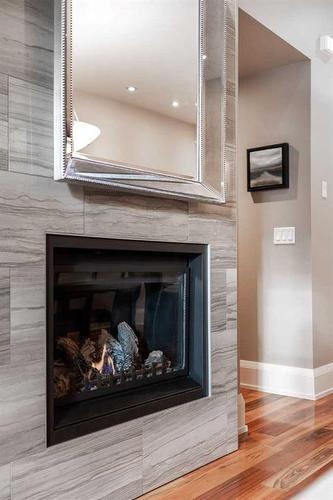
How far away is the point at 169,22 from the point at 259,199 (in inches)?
69.0

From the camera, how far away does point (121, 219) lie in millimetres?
1799

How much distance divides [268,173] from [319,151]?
359 millimetres

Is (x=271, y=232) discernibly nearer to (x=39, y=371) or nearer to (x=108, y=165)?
(x=108, y=165)

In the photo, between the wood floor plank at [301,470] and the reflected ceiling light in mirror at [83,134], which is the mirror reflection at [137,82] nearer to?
the reflected ceiling light in mirror at [83,134]

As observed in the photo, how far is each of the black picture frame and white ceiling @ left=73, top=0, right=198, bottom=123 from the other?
1443 millimetres

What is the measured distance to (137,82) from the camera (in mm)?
1879

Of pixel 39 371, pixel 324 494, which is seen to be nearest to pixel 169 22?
pixel 39 371

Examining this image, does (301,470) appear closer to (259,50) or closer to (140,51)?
(140,51)

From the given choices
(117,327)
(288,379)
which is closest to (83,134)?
(117,327)

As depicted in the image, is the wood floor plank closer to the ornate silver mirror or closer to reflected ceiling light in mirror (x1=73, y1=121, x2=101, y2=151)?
the ornate silver mirror

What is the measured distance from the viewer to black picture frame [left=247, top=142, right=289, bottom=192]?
3.38 metres

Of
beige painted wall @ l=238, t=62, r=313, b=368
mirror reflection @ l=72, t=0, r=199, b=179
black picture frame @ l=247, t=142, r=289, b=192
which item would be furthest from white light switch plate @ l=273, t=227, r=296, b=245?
mirror reflection @ l=72, t=0, r=199, b=179

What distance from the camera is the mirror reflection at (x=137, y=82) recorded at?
1.65 m

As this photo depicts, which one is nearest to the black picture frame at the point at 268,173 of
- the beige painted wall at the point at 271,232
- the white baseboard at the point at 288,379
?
the beige painted wall at the point at 271,232
